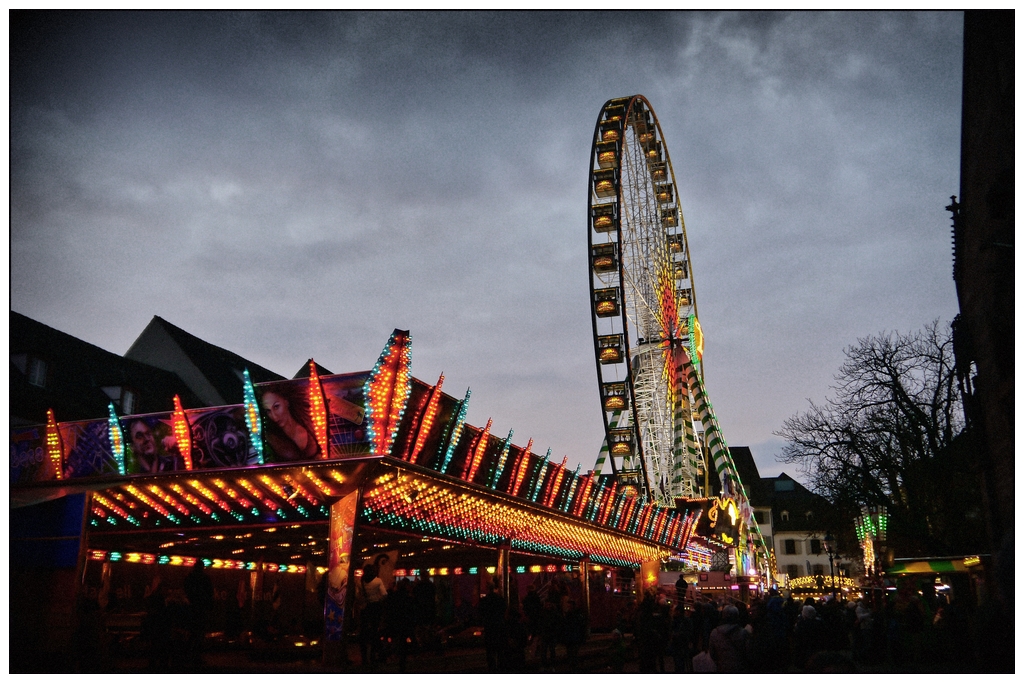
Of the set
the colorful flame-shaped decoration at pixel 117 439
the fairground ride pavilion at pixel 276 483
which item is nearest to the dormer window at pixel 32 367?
the fairground ride pavilion at pixel 276 483

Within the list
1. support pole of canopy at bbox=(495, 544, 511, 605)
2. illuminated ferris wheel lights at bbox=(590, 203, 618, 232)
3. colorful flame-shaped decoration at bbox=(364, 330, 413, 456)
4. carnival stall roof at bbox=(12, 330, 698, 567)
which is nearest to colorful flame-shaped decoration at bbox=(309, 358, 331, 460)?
carnival stall roof at bbox=(12, 330, 698, 567)

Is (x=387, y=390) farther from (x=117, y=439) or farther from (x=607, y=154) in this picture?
(x=607, y=154)

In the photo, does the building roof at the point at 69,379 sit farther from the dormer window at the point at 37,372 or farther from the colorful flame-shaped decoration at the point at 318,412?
the colorful flame-shaped decoration at the point at 318,412

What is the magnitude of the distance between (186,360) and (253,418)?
19194mm

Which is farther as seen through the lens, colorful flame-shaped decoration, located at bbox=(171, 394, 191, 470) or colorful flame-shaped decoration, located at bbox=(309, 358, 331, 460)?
colorful flame-shaped decoration, located at bbox=(171, 394, 191, 470)

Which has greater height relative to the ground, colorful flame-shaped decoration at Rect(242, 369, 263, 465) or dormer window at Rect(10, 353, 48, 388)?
dormer window at Rect(10, 353, 48, 388)

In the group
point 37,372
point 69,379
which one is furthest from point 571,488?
point 37,372

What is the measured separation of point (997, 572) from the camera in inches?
217

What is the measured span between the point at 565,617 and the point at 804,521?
237 ft

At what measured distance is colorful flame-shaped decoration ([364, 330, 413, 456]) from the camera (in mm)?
12367

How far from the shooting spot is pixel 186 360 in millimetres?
30766

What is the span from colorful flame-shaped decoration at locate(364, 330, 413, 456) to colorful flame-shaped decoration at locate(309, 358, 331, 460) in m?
0.66

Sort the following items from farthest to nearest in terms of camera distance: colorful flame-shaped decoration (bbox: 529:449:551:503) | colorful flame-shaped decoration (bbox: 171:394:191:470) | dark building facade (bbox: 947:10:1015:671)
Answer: colorful flame-shaped decoration (bbox: 529:449:551:503)
dark building facade (bbox: 947:10:1015:671)
colorful flame-shaped decoration (bbox: 171:394:191:470)

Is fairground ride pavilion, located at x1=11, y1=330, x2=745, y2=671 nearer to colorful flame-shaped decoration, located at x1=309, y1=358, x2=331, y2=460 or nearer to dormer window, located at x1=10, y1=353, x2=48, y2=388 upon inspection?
colorful flame-shaped decoration, located at x1=309, y1=358, x2=331, y2=460
